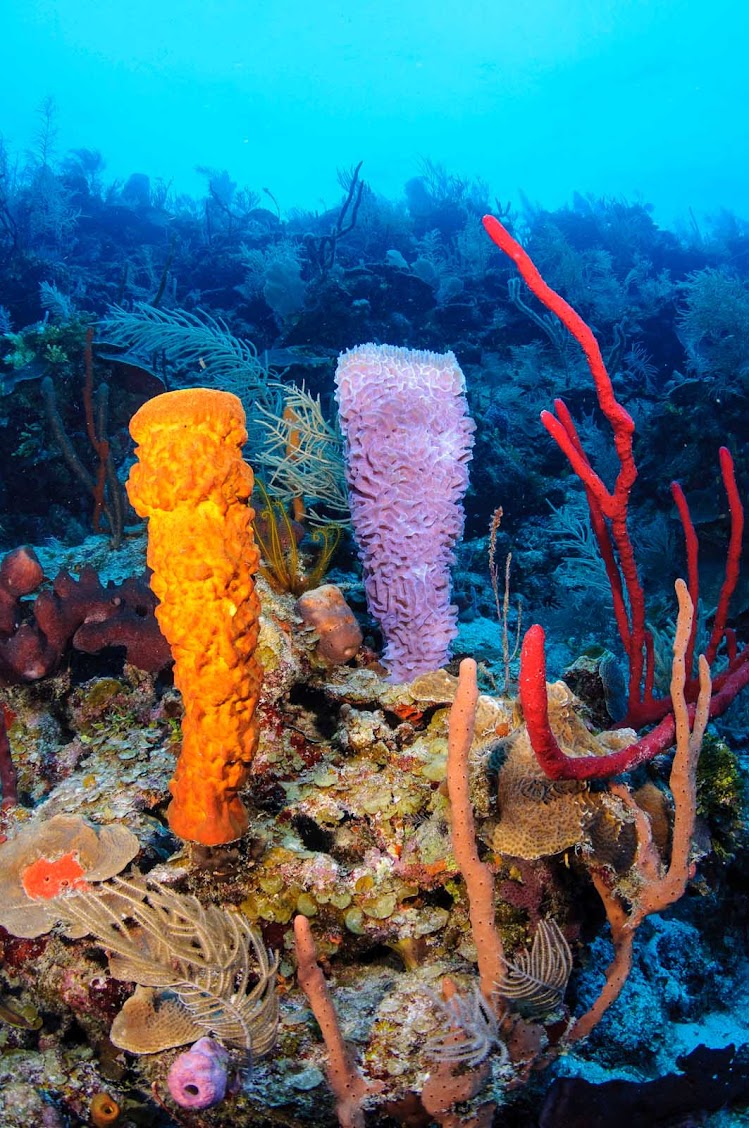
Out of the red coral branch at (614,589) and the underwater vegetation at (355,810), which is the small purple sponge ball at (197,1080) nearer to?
the underwater vegetation at (355,810)

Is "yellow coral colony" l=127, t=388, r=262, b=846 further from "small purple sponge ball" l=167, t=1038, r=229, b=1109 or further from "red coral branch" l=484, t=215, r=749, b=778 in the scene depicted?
"red coral branch" l=484, t=215, r=749, b=778

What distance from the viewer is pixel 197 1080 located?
1583 mm

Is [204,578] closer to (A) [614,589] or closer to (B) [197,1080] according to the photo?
(B) [197,1080]

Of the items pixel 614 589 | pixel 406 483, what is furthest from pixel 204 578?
pixel 614 589

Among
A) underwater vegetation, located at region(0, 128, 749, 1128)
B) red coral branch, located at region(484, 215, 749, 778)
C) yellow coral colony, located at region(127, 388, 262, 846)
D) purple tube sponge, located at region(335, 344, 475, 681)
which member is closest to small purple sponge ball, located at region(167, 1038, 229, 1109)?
underwater vegetation, located at region(0, 128, 749, 1128)

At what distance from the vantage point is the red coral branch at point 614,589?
61.0 inches

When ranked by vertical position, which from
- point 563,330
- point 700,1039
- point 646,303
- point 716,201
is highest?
point 716,201

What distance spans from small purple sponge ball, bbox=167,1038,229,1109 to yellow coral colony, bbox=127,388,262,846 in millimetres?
517

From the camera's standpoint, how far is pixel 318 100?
86.2 meters

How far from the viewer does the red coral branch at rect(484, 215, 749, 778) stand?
155cm

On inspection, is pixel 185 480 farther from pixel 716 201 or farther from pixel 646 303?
pixel 716 201

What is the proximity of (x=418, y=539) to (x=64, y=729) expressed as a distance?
192cm

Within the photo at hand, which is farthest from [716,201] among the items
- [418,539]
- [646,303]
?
[418,539]

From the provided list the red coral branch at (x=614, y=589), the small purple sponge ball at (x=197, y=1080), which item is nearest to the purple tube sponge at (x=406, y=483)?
the red coral branch at (x=614, y=589)
